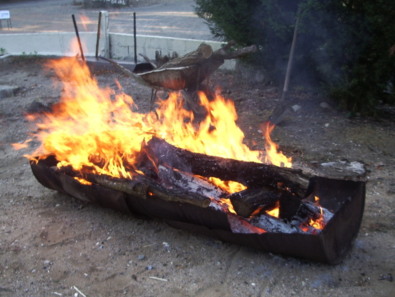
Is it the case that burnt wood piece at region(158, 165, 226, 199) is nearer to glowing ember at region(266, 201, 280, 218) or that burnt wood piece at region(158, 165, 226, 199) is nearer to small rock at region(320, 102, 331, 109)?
glowing ember at region(266, 201, 280, 218)

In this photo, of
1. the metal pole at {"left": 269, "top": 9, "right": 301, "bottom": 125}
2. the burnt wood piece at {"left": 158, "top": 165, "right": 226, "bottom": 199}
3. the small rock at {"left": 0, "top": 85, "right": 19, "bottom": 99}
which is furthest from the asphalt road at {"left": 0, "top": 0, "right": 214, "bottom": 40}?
the burnt wood piece at {"left": 158, "top": 165, "right": 226, "bottom": 199}

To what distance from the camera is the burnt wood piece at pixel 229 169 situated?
11.3 feet

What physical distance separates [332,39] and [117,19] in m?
12.8

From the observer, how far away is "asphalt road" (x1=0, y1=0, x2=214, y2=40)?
14.3 m

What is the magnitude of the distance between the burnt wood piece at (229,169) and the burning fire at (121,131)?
24 cm

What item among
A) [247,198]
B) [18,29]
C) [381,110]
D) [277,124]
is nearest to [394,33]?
[381,110]

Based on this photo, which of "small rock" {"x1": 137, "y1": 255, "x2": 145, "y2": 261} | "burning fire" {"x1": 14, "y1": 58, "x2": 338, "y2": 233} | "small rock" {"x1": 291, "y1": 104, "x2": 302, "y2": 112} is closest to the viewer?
"small rock" {"x1": 137, "y1": 255, "x2": 145, "y2": 261}

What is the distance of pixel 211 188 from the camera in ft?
12.6

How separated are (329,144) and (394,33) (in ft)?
5.87

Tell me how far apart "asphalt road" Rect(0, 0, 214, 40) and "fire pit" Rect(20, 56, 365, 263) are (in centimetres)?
827

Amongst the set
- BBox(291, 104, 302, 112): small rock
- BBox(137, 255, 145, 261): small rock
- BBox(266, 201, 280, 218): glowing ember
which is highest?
BBox(266, 201, 280, 218): glowing ember

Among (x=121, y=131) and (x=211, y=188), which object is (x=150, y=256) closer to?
(x=211, y=188)

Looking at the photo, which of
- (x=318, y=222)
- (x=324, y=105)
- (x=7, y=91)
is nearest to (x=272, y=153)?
(x=318, y=222)

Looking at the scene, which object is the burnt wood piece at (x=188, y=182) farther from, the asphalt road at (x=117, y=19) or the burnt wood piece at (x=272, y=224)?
the asphalt road at (x=117, y=19)
